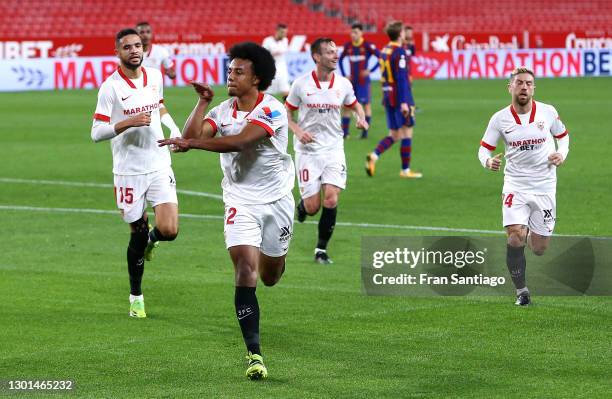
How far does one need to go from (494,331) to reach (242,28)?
40819 mm

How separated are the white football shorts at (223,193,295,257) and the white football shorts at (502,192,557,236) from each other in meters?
2.70

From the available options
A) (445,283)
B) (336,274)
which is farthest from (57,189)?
(445,283)

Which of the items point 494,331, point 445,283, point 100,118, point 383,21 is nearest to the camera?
point 494,331

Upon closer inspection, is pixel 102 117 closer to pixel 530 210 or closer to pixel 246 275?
pixel 246 275

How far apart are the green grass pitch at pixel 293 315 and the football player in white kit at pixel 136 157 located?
0.65 m

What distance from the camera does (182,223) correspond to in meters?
15.2

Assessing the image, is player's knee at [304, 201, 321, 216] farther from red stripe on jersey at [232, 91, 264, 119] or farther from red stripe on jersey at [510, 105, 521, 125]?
red stripe on jersey at [232, 91, 264, 119]

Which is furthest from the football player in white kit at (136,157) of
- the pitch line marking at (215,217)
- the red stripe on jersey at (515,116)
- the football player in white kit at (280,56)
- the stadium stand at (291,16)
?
the stadium stand at (291,16)

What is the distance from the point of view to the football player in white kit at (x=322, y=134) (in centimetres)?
1291

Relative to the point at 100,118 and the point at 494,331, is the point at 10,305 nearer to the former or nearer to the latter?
the point at 100,118

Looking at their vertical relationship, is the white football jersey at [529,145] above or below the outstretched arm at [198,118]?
below

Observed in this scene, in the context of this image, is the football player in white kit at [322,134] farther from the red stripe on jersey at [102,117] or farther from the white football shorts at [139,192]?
the red stripe on jersey at [102,117]

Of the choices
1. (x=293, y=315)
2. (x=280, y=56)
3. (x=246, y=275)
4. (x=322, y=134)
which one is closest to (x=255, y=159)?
(x=246, y=275)

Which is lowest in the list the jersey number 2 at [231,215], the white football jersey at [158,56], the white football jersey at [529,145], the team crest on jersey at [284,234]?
the team crest on jersey at [284,234]
